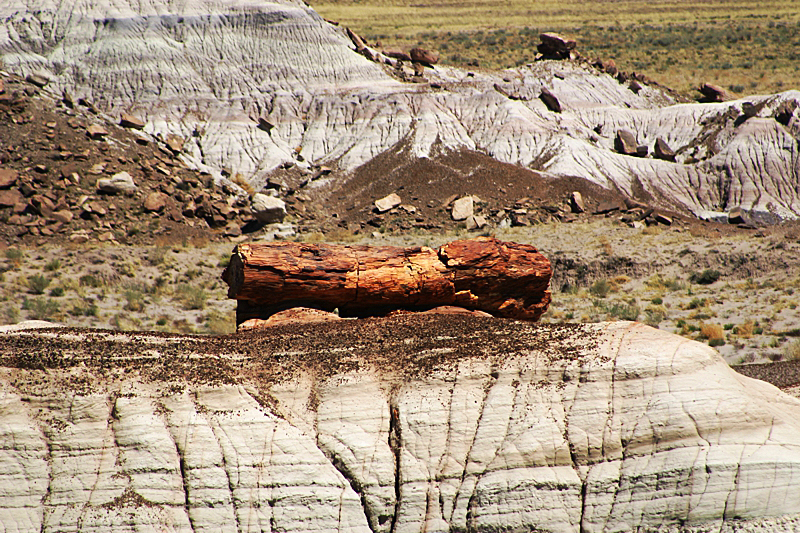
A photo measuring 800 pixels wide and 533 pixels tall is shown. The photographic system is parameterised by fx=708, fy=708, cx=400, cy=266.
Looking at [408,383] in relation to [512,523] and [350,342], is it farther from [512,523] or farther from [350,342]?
[512,523]

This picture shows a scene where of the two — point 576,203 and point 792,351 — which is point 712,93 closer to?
point 576,203

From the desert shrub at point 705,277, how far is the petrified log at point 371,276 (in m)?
13.7

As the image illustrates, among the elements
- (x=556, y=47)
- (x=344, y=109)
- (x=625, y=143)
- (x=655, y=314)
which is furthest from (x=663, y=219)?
(x=556, y=47)

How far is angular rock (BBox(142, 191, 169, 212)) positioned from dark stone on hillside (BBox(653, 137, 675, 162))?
84.1 ft

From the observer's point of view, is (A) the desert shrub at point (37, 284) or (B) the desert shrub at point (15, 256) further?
(B) the desert shrub at point (15, 256)

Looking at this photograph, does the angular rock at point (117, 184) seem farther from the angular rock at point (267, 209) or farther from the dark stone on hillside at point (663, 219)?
the dark stone on hillside at point (663, 219)

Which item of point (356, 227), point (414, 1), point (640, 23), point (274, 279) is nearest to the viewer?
point (274, 279)

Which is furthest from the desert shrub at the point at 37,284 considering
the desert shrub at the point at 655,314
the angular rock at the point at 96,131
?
the desert shrub at the point at 655,314

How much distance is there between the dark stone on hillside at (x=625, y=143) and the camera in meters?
38.6

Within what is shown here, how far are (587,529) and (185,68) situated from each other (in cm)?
3820

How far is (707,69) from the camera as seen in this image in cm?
5738

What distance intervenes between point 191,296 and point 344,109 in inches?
788

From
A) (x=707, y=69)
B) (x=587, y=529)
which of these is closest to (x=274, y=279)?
(x=587, y=529)

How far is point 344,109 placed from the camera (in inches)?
1566
